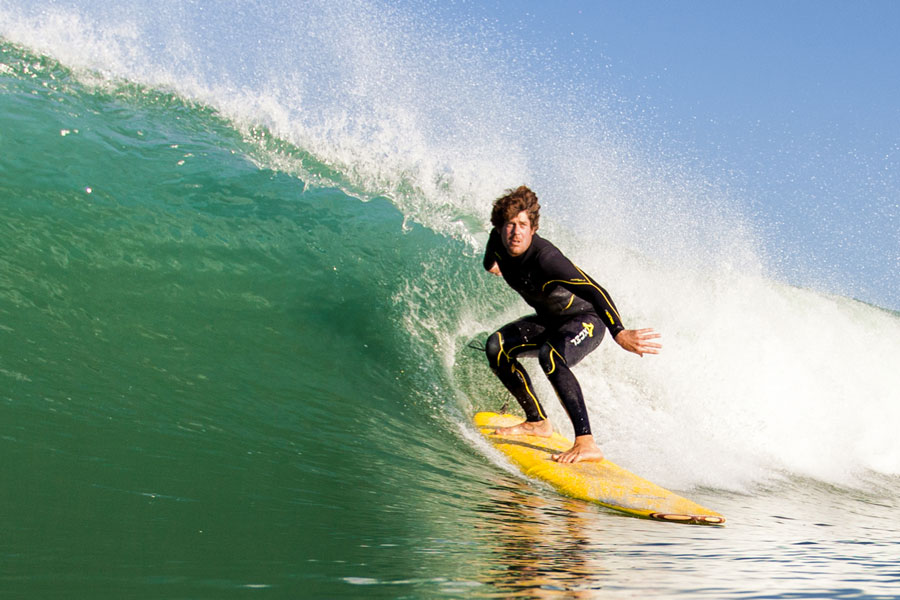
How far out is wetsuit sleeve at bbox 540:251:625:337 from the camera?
452 cm

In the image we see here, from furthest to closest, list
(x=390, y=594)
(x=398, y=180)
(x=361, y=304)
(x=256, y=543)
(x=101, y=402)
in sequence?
1. (x=398, y=180)
2. (x=361, y=304)
3. (x=101, y=402)
4. (x=256, y=543)
5. (x=390, y=594)

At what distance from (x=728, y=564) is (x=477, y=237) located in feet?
21.6

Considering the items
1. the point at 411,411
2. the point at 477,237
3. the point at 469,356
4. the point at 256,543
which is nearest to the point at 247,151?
the point at 477,237

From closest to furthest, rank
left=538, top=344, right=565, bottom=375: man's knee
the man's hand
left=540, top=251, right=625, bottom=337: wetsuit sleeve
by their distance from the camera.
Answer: the man's hand < left=540, top=251, right=625, bottom=337: wetsuit sleeve < left=538, top=344, right=565, bottom=375: man's knee

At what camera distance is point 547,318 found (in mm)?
5109

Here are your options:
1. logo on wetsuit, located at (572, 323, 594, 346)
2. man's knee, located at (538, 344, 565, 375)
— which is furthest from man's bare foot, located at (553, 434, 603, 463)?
logo on wetsuit, located at (572, 323, 594, 346)

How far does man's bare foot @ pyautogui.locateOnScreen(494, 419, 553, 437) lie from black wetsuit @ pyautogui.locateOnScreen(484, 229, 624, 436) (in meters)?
0.04

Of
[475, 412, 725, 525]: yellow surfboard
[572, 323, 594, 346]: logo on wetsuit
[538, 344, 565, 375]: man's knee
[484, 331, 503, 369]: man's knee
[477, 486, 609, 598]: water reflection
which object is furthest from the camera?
[484, 331, 503, 369]: man's knee

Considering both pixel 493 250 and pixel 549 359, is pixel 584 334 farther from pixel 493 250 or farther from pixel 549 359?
pixel 493 250

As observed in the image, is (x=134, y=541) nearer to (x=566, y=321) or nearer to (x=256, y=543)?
(x=256, y=543)

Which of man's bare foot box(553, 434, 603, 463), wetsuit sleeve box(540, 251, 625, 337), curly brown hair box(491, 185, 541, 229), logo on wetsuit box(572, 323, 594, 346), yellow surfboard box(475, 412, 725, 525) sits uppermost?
curly brown hair box(491, 185, 541, 229)

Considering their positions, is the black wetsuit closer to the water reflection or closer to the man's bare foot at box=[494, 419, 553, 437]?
the man's bare foot at box=[494, 419, 553, 437]

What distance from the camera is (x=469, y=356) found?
22.0 feet

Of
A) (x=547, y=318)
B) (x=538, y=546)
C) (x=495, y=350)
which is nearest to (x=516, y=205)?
(x=547, y=318)
